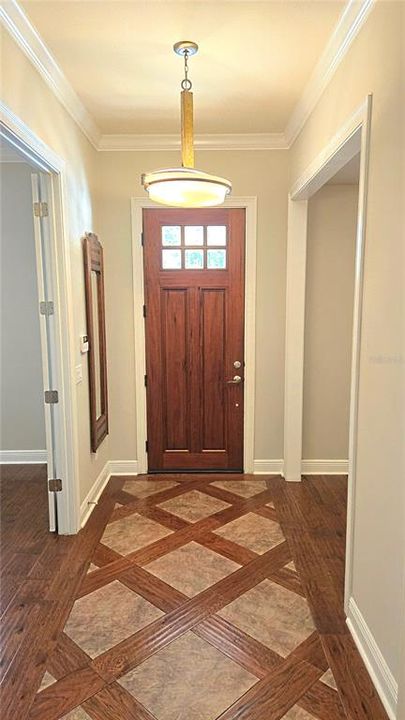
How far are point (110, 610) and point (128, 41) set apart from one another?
2.85m

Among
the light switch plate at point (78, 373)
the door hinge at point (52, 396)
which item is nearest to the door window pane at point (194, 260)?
the light switch plate at point (78, 373)

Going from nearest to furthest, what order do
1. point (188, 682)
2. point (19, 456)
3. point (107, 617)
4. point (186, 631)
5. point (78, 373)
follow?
1. point (188, 682)
2. point (186, 631)
3. point (107, 617)
4. point (78, 373)
5. point (19, 456)

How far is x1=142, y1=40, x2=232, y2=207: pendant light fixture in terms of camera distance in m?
1.97

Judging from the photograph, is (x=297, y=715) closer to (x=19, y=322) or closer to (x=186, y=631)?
(x=186, y=631)

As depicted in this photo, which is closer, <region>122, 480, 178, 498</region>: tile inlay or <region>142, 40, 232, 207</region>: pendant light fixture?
<region>142, 40, 232, 207</region>: pendant light fixture

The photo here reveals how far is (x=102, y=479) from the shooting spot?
12.4ft

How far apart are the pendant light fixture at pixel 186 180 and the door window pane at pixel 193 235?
1.50m

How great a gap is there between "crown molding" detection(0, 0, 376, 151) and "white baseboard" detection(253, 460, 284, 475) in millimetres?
2676

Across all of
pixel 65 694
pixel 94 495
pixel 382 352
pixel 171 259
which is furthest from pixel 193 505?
pixel 382 352

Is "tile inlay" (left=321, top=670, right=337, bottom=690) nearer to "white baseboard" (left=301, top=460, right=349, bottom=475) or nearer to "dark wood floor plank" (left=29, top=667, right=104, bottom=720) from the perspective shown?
"dark wood floor plank" (left=29, top=667, right=104, bottom=720)

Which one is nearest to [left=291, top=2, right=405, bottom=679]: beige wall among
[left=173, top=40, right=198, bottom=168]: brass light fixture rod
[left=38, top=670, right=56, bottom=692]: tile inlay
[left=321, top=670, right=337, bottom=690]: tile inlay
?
[left=321, top=670, right=337, bottom=690]: tile inlay

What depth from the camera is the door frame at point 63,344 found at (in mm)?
2709

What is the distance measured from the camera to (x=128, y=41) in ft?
7.29

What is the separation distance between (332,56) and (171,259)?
6.31ft
